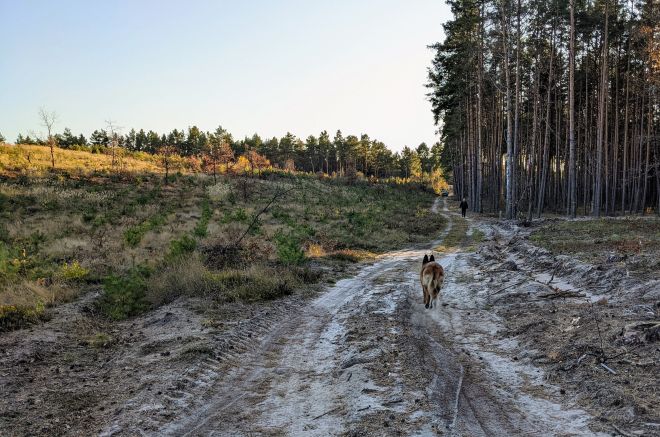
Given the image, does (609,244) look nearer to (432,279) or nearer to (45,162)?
(432,279)

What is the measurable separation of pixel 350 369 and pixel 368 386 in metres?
0.63

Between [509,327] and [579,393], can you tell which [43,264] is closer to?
[509,327]

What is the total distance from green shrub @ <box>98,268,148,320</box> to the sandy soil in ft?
1.38

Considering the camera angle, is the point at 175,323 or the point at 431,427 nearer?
the point at 431,427

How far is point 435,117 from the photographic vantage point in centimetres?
4281

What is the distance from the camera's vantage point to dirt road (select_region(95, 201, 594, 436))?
13.7ft

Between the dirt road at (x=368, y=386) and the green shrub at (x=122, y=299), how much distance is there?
3321mm

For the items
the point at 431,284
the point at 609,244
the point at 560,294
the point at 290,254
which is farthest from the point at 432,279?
the point at 609,244

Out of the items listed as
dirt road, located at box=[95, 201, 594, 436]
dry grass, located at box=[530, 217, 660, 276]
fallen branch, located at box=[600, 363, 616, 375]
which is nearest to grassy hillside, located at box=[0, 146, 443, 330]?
dirt road, located at box=[95, 201, 594, 436]

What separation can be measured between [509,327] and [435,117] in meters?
38.6

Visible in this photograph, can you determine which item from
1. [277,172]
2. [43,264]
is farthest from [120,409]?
[277,172]

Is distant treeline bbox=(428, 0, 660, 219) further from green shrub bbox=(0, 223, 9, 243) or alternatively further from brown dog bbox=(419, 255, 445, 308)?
green shrub bbox=(0, 223, 9, 243)

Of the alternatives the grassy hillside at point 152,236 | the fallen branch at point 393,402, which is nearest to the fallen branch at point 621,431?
the fallen branch at point 393,402

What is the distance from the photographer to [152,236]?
2030cm
